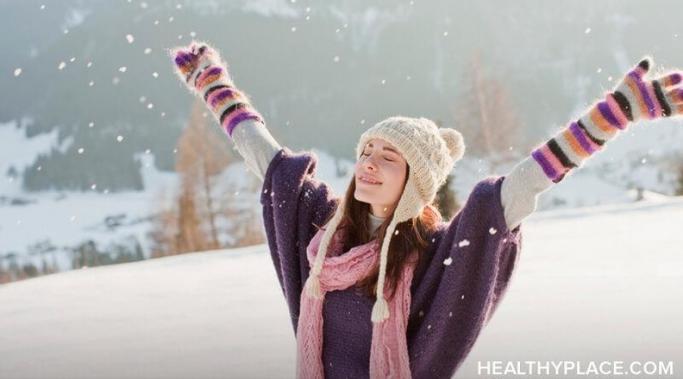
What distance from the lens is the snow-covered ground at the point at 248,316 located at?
9.46ft

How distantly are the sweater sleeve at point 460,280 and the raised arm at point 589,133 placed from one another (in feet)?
0.16

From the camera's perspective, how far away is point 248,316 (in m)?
3.70

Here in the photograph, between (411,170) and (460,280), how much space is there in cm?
28

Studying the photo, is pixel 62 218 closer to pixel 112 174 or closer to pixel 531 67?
pixel 112 174

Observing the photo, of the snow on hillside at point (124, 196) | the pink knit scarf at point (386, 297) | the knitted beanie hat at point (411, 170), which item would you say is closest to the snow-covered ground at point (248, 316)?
the pink knit scarf at point (386, 297)

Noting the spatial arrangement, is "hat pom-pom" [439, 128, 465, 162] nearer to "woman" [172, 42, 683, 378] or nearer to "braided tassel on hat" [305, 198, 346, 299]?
"woman" [172, 42, 683, 378]

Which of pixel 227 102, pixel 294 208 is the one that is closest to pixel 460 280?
pixel 294 208

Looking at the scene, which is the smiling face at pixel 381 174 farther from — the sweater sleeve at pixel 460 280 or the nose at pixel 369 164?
the sweater sleeve at pixel 460 280

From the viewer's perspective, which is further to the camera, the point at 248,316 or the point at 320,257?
the point at 248,316

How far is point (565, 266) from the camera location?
15.3ft

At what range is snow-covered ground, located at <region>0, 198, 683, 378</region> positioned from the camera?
2883 millimetres

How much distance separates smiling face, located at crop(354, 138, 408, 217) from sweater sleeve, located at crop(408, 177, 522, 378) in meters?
0.16

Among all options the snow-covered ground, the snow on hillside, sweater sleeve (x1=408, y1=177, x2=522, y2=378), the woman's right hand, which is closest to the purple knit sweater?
sweater sleeve (x1=408, y1=177, x2=522, y2=378)

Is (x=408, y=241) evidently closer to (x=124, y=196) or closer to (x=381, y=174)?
(x=381, y=174)
